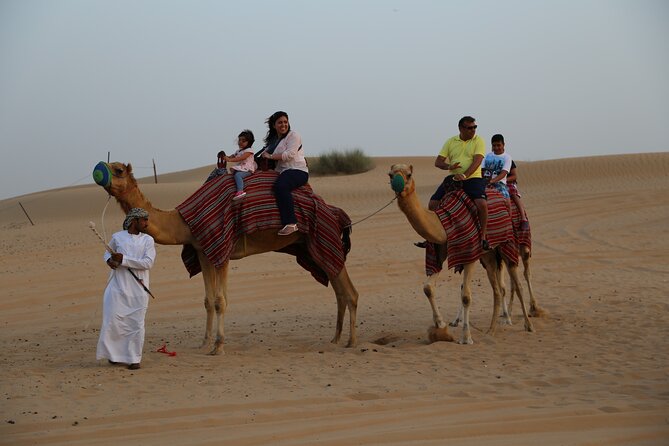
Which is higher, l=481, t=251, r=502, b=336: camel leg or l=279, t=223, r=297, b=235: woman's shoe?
l=279, t=223, r=297, b=235: woman's shoe

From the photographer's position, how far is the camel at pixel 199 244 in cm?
918

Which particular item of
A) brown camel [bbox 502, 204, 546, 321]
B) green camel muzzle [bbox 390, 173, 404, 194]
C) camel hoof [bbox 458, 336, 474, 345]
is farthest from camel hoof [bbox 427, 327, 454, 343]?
green camel muzzle [bbox 390, 173, 404, 194]

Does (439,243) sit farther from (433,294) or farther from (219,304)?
(219,304)

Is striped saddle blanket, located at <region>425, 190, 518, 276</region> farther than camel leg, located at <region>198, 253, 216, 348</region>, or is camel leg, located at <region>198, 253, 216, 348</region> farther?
camel leg, located at <region>198, 253, 216, 348</region>

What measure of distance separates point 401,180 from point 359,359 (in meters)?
1.90

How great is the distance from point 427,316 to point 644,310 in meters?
2.92

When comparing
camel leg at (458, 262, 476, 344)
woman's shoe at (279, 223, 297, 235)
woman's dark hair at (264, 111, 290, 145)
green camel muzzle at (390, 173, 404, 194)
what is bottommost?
camel leg at (458, 262, 476, 344)

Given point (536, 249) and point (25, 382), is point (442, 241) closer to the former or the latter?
point (25, 382)

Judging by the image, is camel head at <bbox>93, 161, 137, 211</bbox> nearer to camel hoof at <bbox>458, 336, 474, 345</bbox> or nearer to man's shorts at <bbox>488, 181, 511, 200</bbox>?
camel hoof at <bbox>458, 336, 474, 345</bbox>

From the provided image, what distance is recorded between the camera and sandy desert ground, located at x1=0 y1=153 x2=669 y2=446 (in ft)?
21.1

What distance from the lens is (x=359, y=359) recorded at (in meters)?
9.24

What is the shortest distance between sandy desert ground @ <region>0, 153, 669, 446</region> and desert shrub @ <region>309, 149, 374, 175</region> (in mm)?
21820

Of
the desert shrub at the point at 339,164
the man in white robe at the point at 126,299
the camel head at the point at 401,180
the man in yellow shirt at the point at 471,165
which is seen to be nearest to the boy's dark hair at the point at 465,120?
the man in yellow shirt at the point at 471,165

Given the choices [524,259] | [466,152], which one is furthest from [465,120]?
[524,259]
